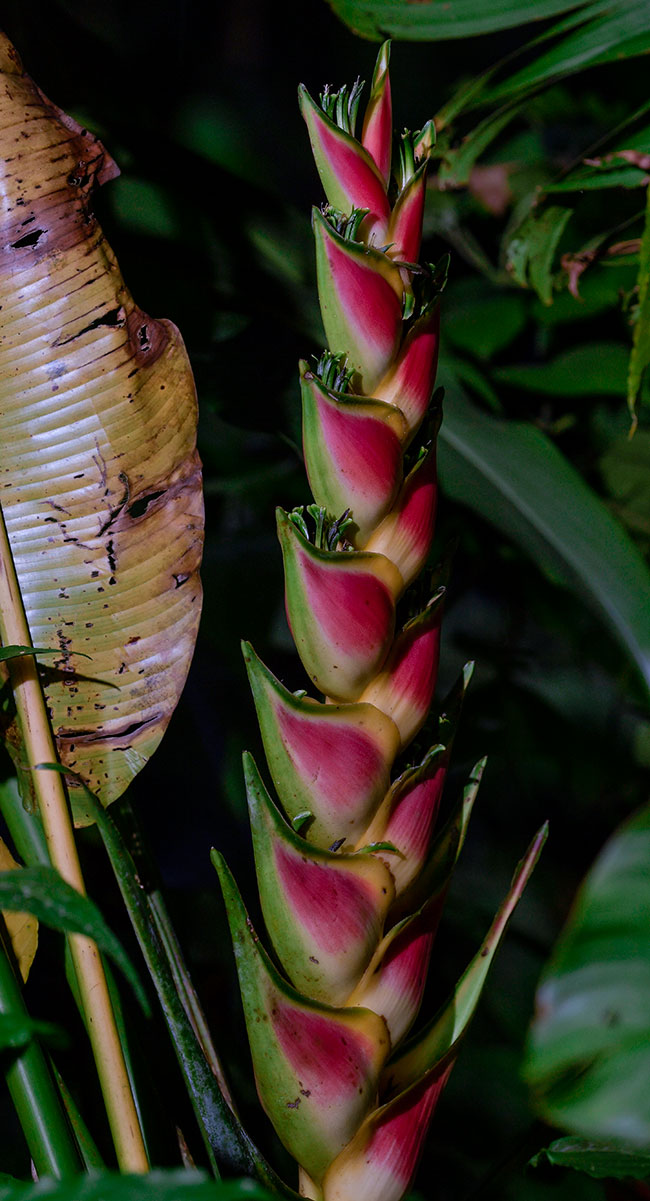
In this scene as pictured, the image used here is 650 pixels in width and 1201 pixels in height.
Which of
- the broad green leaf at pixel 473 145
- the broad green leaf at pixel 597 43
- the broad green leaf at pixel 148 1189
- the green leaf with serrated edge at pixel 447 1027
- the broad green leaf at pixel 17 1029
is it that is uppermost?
the broad green leaf at pixel 597 43

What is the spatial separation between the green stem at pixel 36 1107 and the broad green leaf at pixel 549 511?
0.28 meters

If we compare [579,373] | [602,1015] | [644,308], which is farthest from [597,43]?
[602,1015]

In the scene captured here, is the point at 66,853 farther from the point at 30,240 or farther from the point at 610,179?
the point at 610,179

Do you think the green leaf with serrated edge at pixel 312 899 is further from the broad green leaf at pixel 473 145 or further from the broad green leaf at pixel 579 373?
the broad green leaf at pixel 579 373

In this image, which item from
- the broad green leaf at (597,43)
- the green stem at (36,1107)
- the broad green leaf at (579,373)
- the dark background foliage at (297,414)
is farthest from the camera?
the broad green leaf at (579,373)

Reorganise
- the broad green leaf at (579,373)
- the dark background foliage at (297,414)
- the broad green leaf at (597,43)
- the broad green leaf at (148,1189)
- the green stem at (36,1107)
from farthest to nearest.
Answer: the broad green leaf at (579,373), the dark background foliage at (297,414), the broad green leaf at (597,43), the green stem at (36,1107), the broad green leaf at (148,1189)

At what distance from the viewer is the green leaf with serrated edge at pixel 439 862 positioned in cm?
27

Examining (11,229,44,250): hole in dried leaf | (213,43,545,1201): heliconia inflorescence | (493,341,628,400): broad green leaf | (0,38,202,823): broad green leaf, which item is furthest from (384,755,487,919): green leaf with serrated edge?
(493,341,628,400): broad green leaf

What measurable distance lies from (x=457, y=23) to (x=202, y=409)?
0.27 metres

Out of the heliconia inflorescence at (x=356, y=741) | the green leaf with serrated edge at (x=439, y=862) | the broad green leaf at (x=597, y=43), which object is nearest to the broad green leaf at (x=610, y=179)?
the broad green leaf at (x=597, y=43)

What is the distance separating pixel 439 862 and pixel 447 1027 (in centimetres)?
5

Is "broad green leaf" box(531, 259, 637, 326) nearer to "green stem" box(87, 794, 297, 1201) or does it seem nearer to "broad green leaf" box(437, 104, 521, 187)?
"broad green leaf" box(437, 104, 521, 187)

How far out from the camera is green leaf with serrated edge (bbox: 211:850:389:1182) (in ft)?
0.78

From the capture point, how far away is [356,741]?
24 cm
